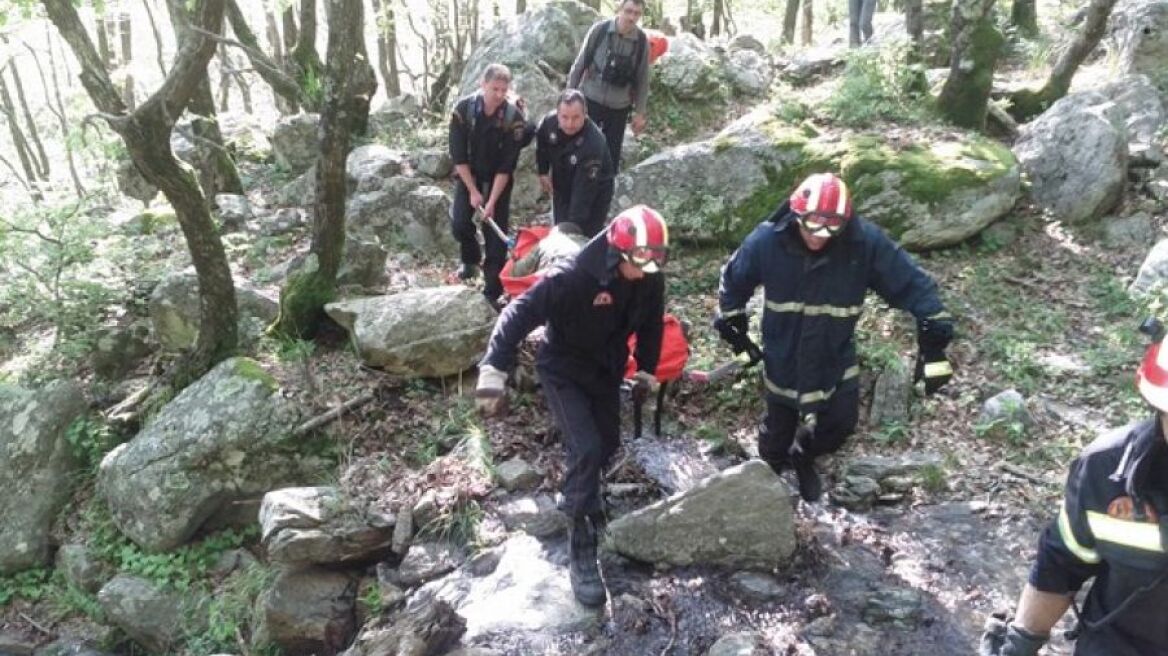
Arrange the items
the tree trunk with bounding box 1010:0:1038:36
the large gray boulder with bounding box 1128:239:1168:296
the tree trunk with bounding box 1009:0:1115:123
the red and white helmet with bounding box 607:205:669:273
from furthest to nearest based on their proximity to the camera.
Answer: the tree trunk with bounding box 1010:0:1038:36
the tree trunk with bounding box 1009:0:1115:123
the large gray boulder with bounding box 1128:239:1168:296
the red and white helmet with bounding box 607:205:669:273

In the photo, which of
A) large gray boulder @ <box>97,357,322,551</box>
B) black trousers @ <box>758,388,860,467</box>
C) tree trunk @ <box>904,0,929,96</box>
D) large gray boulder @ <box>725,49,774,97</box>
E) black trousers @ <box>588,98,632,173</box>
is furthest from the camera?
large gray boulder @ <box>725,49,774,97</box>

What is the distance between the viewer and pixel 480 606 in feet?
16.6

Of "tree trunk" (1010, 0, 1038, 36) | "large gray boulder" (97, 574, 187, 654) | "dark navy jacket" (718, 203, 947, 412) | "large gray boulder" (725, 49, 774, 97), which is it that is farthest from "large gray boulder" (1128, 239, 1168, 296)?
"large gray boulder" (97, 574, 187, 654)

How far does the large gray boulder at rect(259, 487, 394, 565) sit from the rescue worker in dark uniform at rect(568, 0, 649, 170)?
4.56 meters

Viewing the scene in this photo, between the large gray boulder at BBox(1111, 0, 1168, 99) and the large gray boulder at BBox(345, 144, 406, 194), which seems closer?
the large gray boulder at BBox(1111, 0, 1168, 99)

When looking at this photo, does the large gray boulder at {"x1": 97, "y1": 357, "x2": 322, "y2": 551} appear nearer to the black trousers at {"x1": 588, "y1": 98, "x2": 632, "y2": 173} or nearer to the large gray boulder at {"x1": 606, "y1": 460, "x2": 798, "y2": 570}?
the large gray boulder at {"x1": 606, "y1": 460, "x2": 798, "y2": 570}

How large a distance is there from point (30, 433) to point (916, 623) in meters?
8.21

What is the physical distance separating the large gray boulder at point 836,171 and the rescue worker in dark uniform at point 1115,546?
652 centimetres

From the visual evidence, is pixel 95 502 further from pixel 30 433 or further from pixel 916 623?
pixel 916 623

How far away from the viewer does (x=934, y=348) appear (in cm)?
488

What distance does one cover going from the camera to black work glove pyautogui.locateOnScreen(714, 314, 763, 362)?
532 centimetres

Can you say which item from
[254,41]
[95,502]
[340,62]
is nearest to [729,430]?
[340,62]

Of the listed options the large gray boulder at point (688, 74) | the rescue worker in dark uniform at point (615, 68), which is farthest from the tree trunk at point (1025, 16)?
the rescue worker in dark uniform at point (615, 68)

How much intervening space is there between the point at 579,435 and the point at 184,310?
5.83 meters
